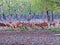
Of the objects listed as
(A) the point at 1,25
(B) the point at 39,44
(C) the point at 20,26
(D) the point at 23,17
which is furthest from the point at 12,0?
(B) the point at 39,44

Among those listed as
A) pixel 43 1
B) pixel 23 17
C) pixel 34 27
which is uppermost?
pixel 43 1

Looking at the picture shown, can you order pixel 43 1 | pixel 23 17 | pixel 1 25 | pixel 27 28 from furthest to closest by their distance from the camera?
1. pixel 23 17
2. pixel 43 1
3. pixel 1 25
4. pixel 27 28

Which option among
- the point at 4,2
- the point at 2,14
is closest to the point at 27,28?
the point at 4,2

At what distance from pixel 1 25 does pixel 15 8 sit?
486 inches

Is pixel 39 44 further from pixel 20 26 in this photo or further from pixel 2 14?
pixel 2 14

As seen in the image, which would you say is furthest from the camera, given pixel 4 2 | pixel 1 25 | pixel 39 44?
pixel 4 2

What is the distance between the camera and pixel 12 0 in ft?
101

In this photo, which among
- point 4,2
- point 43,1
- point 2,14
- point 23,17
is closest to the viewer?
point 43,1

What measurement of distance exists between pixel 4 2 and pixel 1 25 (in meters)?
10.8

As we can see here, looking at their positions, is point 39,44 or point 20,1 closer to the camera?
point 39,44

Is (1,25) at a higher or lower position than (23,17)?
higher

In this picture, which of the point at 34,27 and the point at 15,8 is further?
the point at 15,8

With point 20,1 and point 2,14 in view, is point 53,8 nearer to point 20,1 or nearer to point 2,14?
point 20,1

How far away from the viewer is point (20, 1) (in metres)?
30.5
